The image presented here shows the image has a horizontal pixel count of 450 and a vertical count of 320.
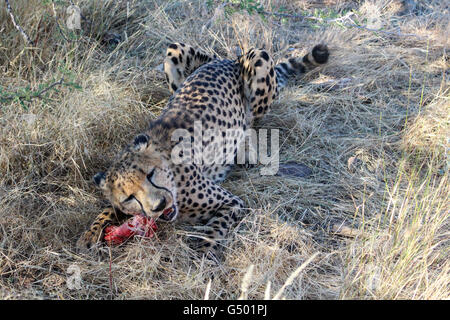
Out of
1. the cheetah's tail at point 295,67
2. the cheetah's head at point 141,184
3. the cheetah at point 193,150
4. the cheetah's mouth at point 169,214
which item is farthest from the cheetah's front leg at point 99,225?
the cheetah's tail at point 295,67

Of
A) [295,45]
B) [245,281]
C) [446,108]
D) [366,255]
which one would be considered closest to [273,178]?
[366,255]

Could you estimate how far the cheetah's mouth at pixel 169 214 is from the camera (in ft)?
9.45

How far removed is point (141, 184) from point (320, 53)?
81.4 inches

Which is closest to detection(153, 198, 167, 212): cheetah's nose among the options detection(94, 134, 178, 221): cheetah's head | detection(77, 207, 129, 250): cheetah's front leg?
detection(94, 134, 178, 221): cheetah's head

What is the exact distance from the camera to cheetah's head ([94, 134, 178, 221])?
2.79 m

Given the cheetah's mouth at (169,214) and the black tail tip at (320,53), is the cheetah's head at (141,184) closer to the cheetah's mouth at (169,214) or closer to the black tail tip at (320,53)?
the cheetah's mouth at (169,214)

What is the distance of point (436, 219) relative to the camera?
264 cm

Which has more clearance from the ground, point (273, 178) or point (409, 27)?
point (409, 27)

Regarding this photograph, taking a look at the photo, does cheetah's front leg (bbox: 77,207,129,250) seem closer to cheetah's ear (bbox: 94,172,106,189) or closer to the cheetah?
the cheetah

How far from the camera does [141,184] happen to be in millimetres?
2801

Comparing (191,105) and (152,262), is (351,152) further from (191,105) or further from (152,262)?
(152,262)

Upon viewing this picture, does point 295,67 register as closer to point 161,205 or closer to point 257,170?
point 257,170

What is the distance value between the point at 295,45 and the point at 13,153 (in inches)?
116

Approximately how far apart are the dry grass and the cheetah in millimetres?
137
